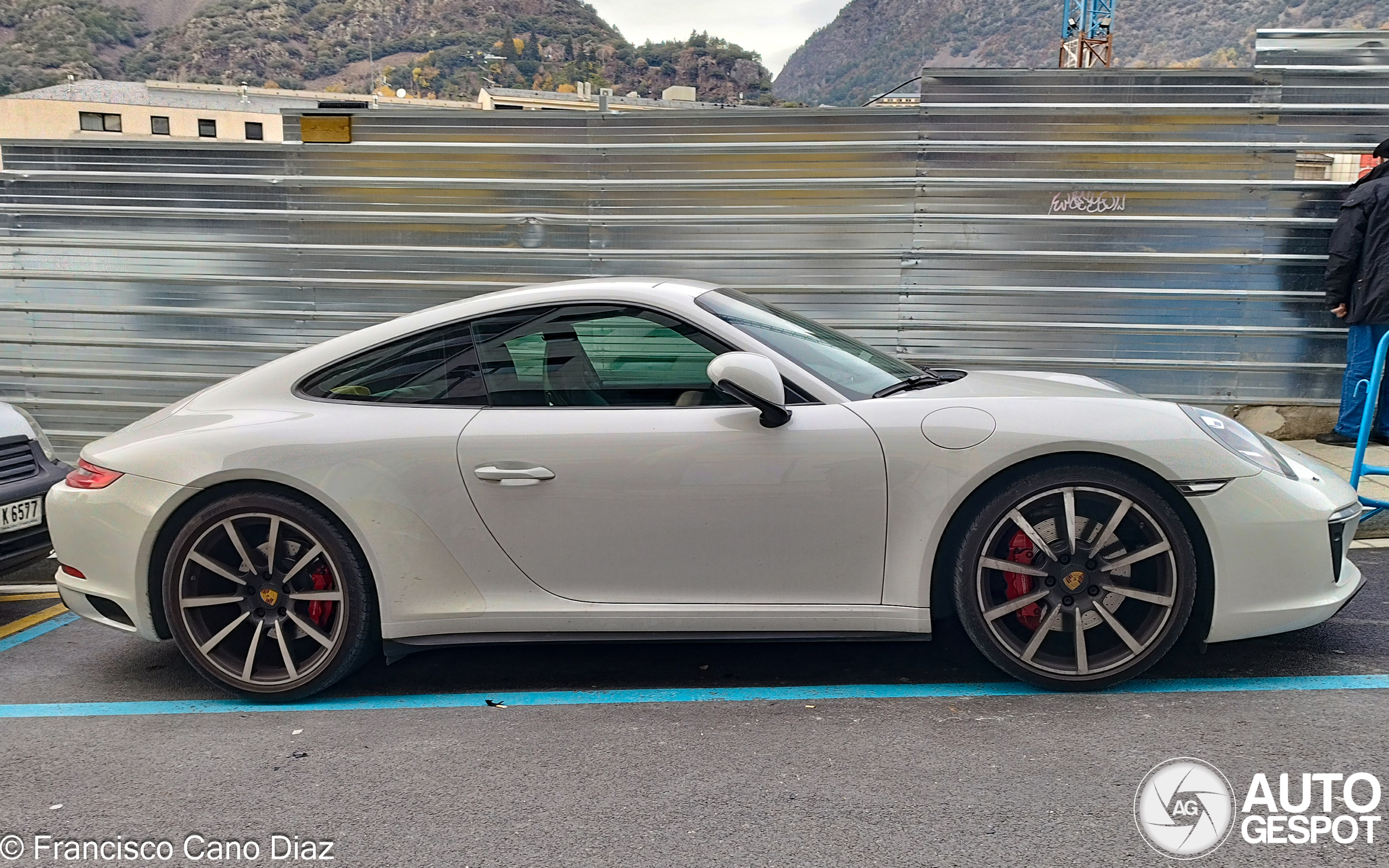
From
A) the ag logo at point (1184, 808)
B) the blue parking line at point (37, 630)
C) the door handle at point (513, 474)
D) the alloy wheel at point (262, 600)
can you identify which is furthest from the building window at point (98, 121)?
the ag logo at point (1184, 808)

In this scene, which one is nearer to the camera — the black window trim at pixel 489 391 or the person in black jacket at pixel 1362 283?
the black window trim at pixel 489 391

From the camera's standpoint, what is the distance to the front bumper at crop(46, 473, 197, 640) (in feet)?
11.8

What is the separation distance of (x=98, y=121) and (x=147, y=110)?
14.5 feet

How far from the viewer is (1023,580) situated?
3.30 meters

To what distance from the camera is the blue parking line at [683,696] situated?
3.37m

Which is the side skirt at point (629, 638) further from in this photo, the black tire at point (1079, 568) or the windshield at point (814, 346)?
the windshield at point (814, 346)

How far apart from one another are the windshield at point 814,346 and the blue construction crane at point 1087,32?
7590cm

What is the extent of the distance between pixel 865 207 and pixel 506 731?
5.14m

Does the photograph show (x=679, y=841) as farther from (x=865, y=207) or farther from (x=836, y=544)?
(x=865, y=207)

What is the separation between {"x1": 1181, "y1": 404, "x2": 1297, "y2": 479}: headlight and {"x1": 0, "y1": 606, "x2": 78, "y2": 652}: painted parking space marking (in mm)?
4713

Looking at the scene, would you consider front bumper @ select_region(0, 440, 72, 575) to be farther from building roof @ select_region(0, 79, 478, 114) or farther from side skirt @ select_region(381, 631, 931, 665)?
building roof @ select_region(0, 79, 478, 114)

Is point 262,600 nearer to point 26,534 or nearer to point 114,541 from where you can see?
point 114,541

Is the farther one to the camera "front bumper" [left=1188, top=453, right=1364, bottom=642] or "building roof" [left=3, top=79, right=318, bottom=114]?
"building roof" [left=3, top=79, right=318, bottom=114]

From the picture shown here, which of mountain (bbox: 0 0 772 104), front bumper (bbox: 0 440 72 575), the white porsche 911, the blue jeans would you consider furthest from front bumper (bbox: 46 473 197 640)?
mountain (bbox: 0 0 772 104)
